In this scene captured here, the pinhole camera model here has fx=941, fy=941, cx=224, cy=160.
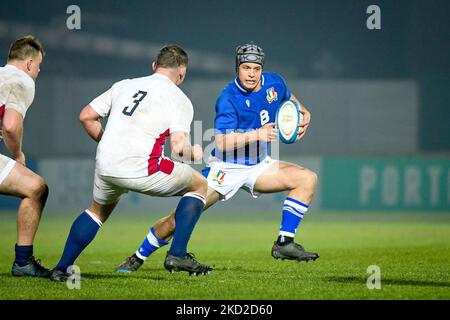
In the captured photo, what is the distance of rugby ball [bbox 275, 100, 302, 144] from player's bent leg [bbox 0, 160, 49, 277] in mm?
2290

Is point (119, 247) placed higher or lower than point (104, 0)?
lower

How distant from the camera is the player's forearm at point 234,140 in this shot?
28.5 feet

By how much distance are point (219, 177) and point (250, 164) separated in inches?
13.6

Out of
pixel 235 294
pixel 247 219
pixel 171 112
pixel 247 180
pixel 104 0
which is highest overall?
pixel 104 0

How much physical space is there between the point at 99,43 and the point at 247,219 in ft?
31.8

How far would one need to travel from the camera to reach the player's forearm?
8672mm

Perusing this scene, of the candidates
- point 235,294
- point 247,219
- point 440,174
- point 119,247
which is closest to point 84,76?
point 247,219

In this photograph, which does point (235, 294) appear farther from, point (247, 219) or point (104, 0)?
point (104, 0)

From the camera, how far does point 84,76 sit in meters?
26.3

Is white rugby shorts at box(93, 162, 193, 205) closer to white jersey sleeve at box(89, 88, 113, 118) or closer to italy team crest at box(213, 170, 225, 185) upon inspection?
white jersey sleeve at box(89, 88, 113, 118)

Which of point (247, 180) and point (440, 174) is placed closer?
point (247, 180)

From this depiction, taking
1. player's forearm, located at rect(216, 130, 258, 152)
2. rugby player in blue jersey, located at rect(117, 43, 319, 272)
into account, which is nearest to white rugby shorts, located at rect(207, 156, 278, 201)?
rugby player in blue jersey, located at rect(117, 43, 319, 272)

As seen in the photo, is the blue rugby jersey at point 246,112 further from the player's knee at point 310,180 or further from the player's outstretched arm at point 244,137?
the player's knee at point 310,180

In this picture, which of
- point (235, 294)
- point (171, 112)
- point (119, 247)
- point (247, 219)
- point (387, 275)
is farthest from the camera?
point (247, 219)
